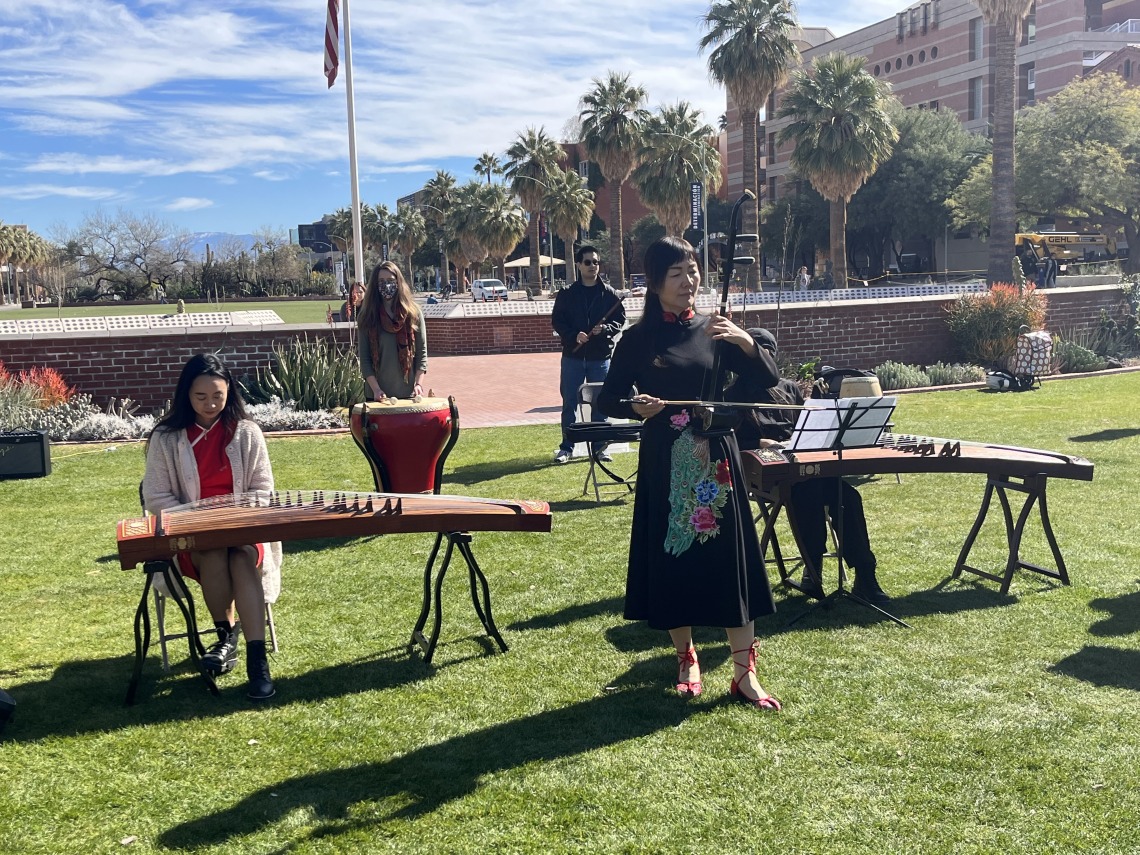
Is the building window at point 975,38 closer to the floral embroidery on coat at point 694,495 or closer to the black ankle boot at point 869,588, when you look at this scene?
the black ankle boot at point 869,588

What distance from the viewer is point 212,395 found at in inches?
190

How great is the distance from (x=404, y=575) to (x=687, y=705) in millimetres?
2627

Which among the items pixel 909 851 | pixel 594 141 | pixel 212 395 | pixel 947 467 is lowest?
pixel 909 851

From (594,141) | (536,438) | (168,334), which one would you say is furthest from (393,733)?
(594,141)

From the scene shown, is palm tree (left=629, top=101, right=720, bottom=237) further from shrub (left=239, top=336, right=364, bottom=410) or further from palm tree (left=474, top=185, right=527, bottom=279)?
shrub (left=239, top=336, right=364, bottom=410)

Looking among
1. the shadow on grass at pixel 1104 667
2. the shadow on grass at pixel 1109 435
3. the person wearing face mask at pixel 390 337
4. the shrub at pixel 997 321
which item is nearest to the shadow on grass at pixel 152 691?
the shadow on grass at pixel 1104 667

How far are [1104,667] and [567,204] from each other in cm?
5979

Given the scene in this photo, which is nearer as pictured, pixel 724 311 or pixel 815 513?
pixel 724 311

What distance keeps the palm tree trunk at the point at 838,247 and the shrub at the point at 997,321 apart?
2624 cm

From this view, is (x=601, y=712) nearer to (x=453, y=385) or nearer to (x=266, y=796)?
(x=266, y=796)

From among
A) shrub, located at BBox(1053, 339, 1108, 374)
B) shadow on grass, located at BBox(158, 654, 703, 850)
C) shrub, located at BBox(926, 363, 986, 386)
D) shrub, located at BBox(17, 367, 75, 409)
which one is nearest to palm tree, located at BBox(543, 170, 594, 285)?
shrub, located at BBox(1053, 339, 1108, 374)

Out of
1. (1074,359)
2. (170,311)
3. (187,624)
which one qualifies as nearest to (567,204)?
(170,311)

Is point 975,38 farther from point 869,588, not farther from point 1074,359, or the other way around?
point 869,588

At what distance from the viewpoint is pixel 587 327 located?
32.3 ft
